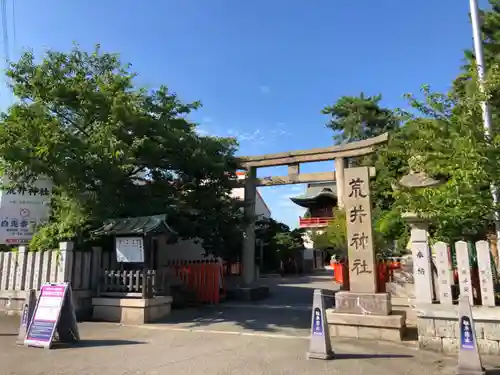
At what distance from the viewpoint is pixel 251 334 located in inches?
339

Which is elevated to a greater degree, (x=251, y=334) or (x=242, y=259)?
(x=242, y=259)

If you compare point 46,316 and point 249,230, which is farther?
point 249,230

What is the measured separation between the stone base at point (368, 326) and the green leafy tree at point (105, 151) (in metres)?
6.04

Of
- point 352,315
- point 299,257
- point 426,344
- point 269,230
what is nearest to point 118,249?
point 352,315

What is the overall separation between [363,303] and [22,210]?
9.75 meters

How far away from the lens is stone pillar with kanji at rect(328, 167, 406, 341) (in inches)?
304

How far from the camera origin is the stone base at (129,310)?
1000 centimetres

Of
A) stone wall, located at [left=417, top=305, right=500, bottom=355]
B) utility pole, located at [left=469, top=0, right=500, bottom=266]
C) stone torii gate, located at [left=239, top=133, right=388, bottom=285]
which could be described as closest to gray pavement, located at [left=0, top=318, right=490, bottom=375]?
stone wall, located at [left=417, top=305, right=500, bottom=355]

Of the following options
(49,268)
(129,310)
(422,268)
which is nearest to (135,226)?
(129,310)

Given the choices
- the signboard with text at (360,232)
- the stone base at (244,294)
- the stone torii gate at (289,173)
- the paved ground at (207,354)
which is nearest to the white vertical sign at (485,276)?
the paved ground at (207,354)

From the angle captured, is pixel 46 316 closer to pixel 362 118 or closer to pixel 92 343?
pixel 92 343

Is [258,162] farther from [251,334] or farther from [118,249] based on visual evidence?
[251,334]

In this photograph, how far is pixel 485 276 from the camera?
659cm

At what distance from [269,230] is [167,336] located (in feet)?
76.5
